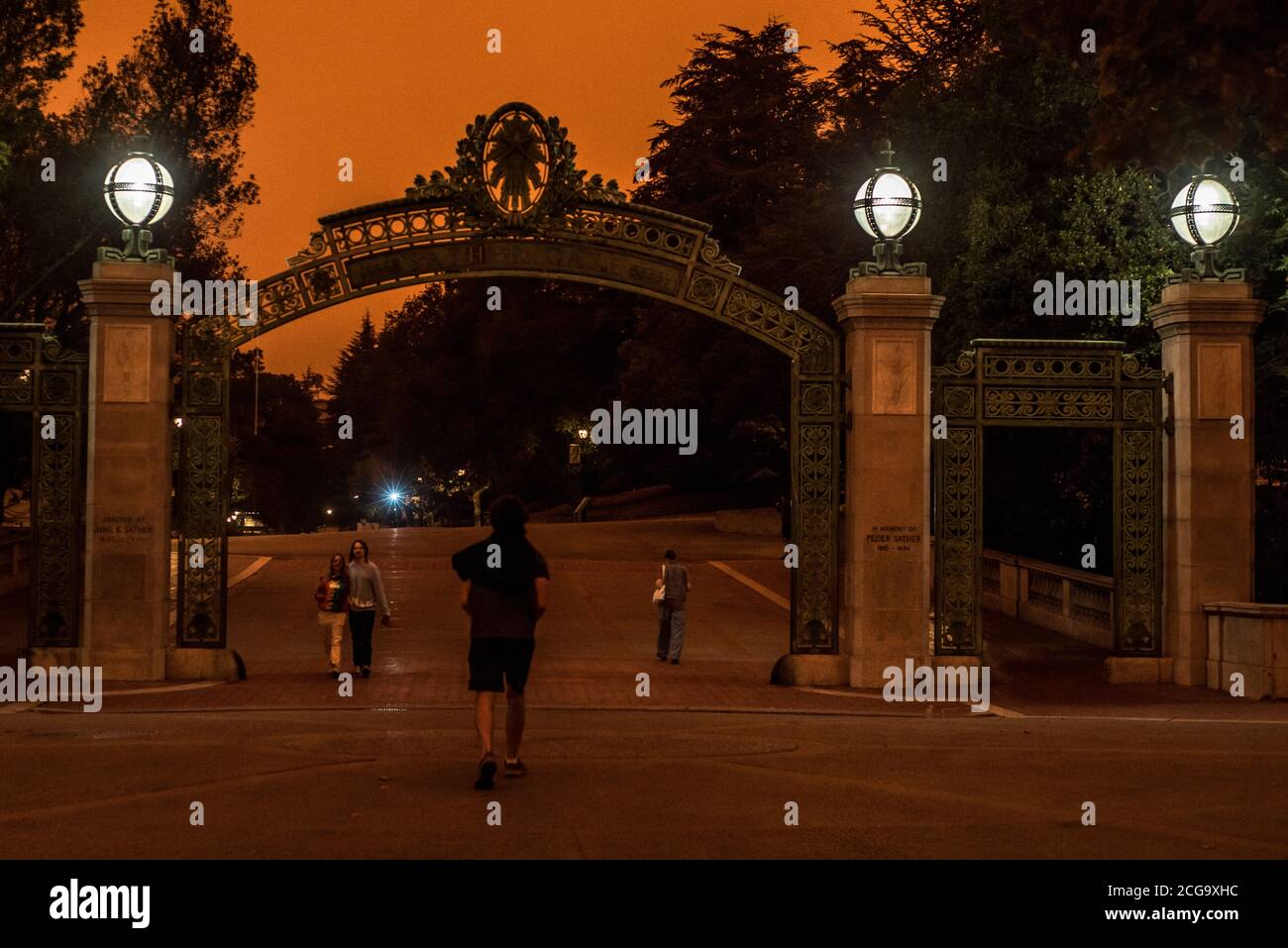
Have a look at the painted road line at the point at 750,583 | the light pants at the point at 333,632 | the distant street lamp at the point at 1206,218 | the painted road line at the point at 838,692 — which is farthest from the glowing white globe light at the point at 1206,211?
the painted road line at the point at 750,583

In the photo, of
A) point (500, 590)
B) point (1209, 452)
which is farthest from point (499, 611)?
point (1209, 452)

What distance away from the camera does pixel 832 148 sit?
134ft

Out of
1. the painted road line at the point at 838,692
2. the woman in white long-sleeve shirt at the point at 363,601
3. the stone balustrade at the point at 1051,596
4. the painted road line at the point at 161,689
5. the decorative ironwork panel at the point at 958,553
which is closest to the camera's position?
the painted road line at the point at 161,689

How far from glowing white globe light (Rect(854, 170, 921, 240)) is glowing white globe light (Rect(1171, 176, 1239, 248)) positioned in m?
2.92

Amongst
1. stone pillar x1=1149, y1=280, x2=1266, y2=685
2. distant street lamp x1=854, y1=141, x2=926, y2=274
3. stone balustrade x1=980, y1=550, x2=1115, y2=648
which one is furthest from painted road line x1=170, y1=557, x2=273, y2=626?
stone pillar x1=1149, y1=280, x2=1266, y2=685

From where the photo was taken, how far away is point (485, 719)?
360 inches

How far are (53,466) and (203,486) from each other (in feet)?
4.99

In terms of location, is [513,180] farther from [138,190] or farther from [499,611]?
[499,611]

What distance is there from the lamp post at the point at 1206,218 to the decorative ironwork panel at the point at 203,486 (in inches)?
406

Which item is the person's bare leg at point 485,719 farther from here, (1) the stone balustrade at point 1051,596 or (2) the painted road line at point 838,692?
(1) the stone balustrade at point 1051,596

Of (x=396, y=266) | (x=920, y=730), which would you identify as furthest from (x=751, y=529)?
(x=920, y=730)

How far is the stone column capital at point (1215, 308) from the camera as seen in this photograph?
667 inches

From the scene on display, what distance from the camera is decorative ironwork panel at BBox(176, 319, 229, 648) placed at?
654 inches

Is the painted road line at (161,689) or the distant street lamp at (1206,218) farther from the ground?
the distant street lamp at (1206,218)
